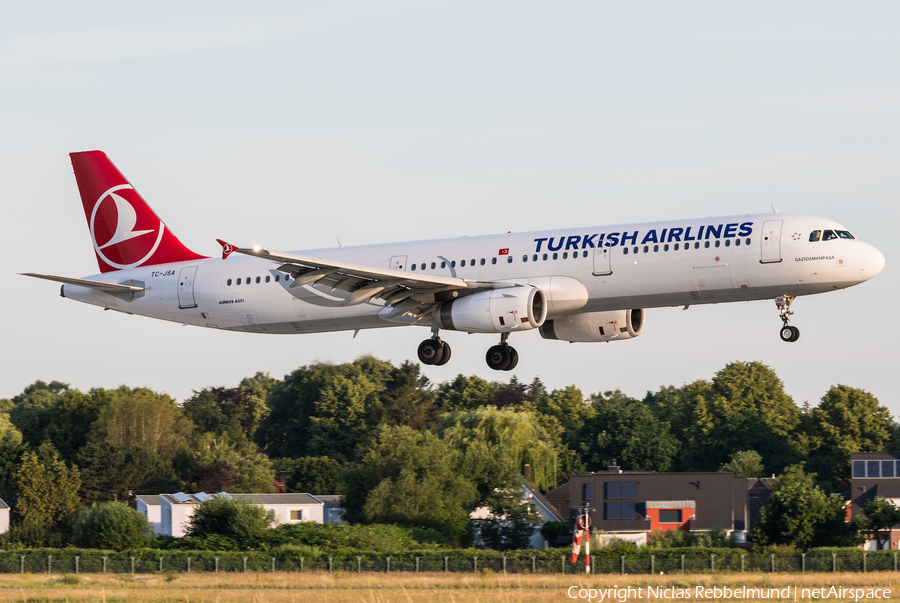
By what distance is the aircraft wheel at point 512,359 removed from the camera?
51.7 meters

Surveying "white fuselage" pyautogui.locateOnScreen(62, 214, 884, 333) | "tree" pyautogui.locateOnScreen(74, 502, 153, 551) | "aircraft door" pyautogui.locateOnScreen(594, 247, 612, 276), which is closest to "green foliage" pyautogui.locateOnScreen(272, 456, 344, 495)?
"tree" pyautogui.locateOnScreen(74, 502, 153, 551)

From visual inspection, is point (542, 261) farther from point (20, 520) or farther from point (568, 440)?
point (568, 440)

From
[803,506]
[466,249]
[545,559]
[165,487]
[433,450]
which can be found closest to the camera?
[466,249]

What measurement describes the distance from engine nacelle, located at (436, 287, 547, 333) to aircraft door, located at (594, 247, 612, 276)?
220cm

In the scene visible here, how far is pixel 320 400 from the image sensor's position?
153 metres

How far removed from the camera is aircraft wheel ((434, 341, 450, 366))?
51500 millimetres

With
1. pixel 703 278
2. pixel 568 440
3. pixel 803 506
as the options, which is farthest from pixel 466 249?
pixel 568 440

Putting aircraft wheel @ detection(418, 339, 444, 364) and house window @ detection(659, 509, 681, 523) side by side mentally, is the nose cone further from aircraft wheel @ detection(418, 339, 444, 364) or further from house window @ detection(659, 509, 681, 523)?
house window @ detection(659, 509, 681, 523)

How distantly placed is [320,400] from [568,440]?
30744 millimetres

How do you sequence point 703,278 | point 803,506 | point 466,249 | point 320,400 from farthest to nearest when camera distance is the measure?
1. point 320,400
2. point 803,506
3. point 466,249
4. point 703,278

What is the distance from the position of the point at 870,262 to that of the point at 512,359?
1455 cm

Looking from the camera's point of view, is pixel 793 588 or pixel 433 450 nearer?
pixel 793 588

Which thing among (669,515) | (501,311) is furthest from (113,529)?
(501,311)

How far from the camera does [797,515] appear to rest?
77000 millimetres
